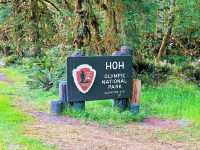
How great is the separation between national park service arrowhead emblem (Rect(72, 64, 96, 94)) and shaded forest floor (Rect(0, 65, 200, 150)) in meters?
0.79

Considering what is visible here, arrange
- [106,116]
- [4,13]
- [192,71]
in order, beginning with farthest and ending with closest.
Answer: [192,71] → [4,13] → [106,116]

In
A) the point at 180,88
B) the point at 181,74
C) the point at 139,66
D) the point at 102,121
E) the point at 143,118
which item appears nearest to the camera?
the point at 102,121

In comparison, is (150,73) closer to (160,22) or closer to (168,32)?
(160,22)

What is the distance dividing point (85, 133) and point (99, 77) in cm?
246

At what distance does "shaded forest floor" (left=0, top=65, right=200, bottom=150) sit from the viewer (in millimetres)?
7910

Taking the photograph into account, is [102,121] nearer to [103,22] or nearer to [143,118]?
[143,118]

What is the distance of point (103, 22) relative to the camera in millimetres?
15812

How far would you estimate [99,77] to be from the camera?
11133 mm

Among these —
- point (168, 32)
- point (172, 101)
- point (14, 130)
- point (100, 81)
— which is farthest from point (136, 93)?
point (168, 32)

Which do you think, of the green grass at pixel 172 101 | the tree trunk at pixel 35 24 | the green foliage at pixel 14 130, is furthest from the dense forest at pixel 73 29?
the green foliage at pixel 14 130

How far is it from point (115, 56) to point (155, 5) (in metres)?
6.99

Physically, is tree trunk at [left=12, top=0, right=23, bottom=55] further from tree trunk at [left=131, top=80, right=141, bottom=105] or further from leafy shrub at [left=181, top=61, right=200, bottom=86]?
tree trunk at [left=131, top=80, right=141, bottom=105]

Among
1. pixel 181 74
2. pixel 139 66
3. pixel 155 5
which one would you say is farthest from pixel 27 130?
pixel 181 74

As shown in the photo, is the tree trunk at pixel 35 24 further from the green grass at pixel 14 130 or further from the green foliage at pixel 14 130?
the green foliage at pixel 14 130
